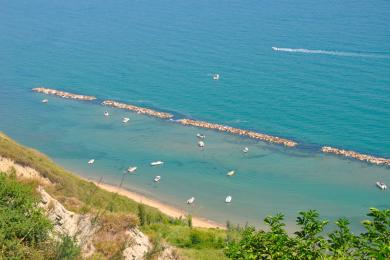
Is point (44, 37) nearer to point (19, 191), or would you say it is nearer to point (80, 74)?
point (80, 74)

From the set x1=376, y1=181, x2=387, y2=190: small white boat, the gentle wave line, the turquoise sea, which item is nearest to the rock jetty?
the gentle wave line

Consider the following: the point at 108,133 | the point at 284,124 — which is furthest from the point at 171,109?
the point at 284,124

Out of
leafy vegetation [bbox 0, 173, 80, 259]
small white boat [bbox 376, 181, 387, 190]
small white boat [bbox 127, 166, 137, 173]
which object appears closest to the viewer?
leafy vegetation [bbox 0, 173, 80, 259]

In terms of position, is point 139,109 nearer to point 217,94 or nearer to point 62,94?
point 217,94

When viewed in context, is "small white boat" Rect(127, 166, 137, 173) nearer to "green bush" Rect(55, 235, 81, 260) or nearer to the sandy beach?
the sandy beach

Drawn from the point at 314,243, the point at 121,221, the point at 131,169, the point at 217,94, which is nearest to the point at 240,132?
the point at 217,94

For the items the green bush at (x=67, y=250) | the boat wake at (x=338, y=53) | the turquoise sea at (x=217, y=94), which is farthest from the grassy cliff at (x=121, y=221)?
the boat wake at (x=338, y=53)
